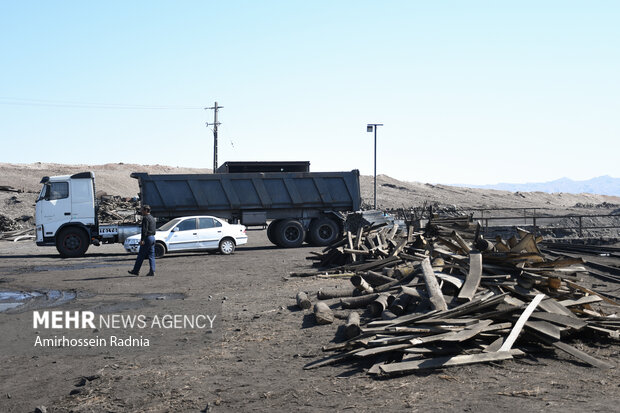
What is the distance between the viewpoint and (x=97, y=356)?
8.30 meters

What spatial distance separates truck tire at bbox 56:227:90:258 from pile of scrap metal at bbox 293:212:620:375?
48.6 ft

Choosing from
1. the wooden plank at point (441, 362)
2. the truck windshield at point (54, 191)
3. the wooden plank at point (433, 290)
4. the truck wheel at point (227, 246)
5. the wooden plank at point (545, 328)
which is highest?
the truck windshield at point (54, 191)

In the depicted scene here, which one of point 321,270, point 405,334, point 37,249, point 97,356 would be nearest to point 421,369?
point 405,334

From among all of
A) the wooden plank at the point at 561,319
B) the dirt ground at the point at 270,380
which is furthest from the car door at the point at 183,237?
the wooden plank at the point at 561,319

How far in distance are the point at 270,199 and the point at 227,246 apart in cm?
402

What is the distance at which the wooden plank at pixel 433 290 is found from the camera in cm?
805

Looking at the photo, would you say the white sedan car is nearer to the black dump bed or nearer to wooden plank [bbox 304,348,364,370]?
the black dump bed

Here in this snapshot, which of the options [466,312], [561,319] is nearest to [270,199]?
[466,312]

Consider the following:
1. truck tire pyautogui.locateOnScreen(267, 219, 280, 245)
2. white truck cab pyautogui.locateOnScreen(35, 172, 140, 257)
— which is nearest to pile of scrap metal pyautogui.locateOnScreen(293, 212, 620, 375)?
→ white truck cab pyautogui.locateOnScreen(35, 172, 140, 257)

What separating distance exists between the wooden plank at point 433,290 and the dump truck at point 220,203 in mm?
17338

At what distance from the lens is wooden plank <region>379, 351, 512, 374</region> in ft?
21.5

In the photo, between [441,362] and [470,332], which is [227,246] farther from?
[441,362]

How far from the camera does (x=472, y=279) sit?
8.94m

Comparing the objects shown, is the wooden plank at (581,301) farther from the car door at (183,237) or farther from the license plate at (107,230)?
the license plate at (107,230)
